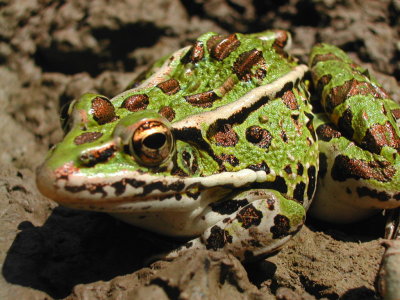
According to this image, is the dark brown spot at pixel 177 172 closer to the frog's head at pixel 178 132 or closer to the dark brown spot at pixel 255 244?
the frog's head at pixel 178 132

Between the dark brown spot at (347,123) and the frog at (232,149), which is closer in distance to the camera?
the frog at (232,149)

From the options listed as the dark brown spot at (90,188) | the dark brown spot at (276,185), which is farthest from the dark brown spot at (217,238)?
the dark brown spot at (90,188)

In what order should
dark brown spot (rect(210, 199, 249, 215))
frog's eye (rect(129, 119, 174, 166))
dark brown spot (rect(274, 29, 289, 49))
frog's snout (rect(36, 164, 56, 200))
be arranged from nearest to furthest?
frog's snout (rect(36, 164, 56, 200)) < frog's eye (rect(129, 119, 174, 166)) < dark brown spot (rect(210, 199, 249, 215)) < dark brown spot (rect(274, 29, 289, 49))

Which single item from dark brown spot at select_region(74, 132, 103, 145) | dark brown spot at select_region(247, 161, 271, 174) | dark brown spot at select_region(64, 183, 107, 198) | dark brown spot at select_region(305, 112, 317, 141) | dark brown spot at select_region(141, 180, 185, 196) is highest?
dark brown spot at select_region(74, 132, 103, 145)

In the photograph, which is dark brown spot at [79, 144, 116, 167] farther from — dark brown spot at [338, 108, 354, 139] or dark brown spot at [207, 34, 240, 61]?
dark brown spot at [338, 108, 354, 139]

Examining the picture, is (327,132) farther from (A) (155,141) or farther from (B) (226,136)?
(A) (155,141)

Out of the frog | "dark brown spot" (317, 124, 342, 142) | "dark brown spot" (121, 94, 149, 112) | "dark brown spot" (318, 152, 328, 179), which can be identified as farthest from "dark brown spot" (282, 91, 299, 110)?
"dark brown spot" (121, 94, 149, 112)

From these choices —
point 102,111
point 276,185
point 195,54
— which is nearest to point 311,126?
point 276,185
